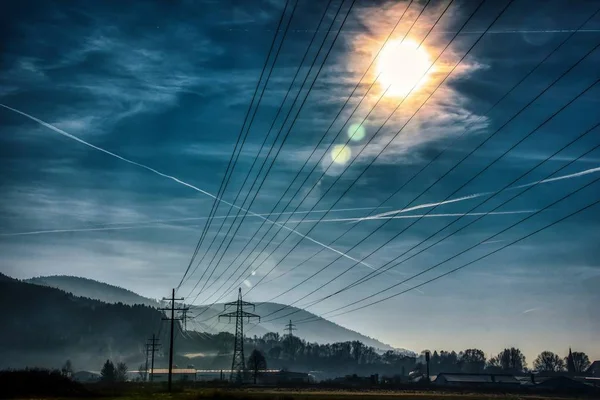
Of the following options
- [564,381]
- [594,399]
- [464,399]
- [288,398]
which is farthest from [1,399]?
[564,381]

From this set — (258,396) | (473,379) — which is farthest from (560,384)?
(258,396)

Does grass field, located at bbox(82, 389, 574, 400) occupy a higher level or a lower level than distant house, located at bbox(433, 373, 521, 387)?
higher

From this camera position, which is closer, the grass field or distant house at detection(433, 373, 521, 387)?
the grass field

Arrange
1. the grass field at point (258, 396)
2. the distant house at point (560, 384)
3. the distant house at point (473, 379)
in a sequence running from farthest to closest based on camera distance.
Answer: the distant house at point (473, 379)
the distant house at point (560, 384)
the grass field at point (258, 396)

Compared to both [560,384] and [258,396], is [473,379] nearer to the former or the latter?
[560,384]

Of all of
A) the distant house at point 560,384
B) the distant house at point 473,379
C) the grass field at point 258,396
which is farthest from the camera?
the distant house at point 473,379

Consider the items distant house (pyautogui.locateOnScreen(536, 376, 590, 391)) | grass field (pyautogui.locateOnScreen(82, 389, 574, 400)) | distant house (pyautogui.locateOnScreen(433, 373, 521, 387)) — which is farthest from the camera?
distant house (pyautogui.locateOnScreen(433, 373, 521, 387))

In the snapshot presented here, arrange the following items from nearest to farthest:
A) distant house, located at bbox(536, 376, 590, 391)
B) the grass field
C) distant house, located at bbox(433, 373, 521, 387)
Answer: the grass field → distant house, located at bbox(536, 376, 590, 391) → distant house, located at bbox(433, 373, 521, 387)

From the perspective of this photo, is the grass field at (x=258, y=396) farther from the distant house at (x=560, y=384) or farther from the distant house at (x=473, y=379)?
the distant house at (x=473, y=379)

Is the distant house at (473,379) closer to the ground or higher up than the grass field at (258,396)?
closer to the ground

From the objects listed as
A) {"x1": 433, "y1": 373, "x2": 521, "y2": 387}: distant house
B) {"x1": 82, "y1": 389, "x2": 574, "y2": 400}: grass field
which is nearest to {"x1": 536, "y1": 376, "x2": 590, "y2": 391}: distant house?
{"x1": 433, "y1": 373, "x2": 521, "y2": 387}: distant house

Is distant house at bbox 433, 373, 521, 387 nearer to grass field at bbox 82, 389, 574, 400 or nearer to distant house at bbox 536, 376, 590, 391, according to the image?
distant house at bbox 536, 376, 590, 391

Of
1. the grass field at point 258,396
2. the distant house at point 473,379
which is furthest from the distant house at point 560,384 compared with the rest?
the grass field at point 258,396

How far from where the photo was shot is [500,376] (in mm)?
181000
